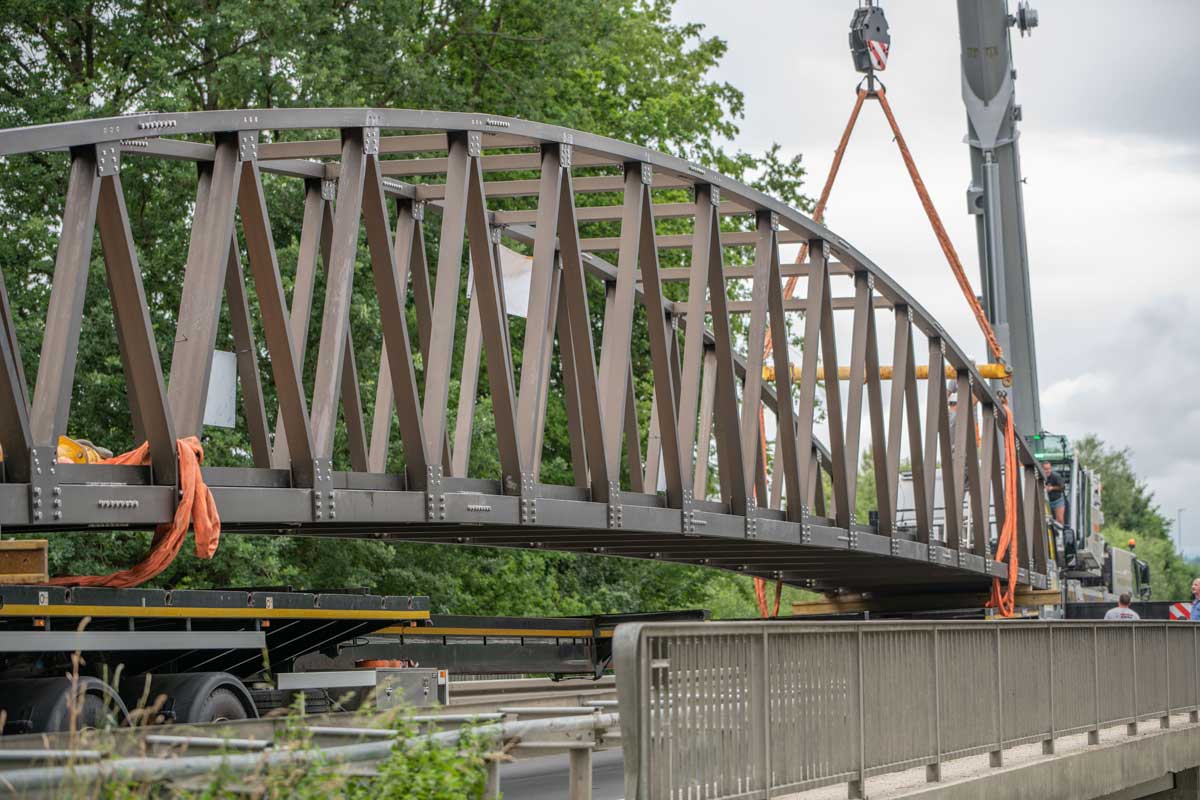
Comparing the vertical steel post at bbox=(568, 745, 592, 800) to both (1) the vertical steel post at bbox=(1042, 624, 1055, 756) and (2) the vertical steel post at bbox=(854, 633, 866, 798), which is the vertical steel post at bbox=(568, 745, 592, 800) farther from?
(1) the vertical steel post at bbox=(1042, 624, 1055, 756)

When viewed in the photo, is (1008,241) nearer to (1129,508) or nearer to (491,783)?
(491,783)

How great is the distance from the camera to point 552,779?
A: 56.4 ft

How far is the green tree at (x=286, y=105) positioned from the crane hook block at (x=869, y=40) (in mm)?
9168

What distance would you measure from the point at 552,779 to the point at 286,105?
17.5 metres

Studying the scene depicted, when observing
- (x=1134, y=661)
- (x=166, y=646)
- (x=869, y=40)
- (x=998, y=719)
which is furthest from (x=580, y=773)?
(x=869, y=40)

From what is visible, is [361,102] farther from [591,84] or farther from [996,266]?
[996,266]

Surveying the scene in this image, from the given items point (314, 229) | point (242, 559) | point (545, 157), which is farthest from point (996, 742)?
point (242, 559)

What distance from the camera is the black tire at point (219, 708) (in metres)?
13.4

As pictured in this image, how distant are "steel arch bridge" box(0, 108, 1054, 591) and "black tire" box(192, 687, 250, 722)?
149 cm

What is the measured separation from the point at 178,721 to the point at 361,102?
73.0ft

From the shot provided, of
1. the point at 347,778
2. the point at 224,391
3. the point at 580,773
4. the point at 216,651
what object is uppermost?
the point at 224,391

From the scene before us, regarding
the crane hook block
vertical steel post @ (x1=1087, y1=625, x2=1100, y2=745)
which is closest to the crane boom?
the crane hook block

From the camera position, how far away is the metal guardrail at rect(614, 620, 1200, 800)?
30.6 feet

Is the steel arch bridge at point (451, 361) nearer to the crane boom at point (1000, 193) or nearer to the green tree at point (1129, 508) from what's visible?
the crane boom at point (1000, 193)
